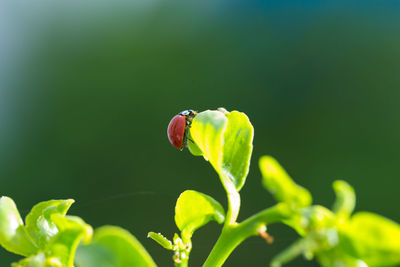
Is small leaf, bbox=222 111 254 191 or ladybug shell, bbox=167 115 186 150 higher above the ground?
small leaf, bbox=222 111 254 191

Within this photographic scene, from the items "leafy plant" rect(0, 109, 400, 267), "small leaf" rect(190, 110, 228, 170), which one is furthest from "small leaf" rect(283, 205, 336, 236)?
"small leaf" rect(190, 110, 228, 170)

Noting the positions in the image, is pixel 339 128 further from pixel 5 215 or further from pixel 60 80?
pixel 5 215

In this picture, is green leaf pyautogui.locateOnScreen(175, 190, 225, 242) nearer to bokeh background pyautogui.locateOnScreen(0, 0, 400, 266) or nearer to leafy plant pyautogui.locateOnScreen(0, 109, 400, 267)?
leafy plant pyautogui.locateOnScreen(0, 109, 400, 267)

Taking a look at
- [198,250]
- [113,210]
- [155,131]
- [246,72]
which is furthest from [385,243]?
[246,72]

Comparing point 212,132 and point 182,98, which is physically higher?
point 212,132

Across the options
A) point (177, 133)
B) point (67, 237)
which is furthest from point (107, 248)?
point (177, 133)

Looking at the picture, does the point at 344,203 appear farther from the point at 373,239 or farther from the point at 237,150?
the point at 237,150
